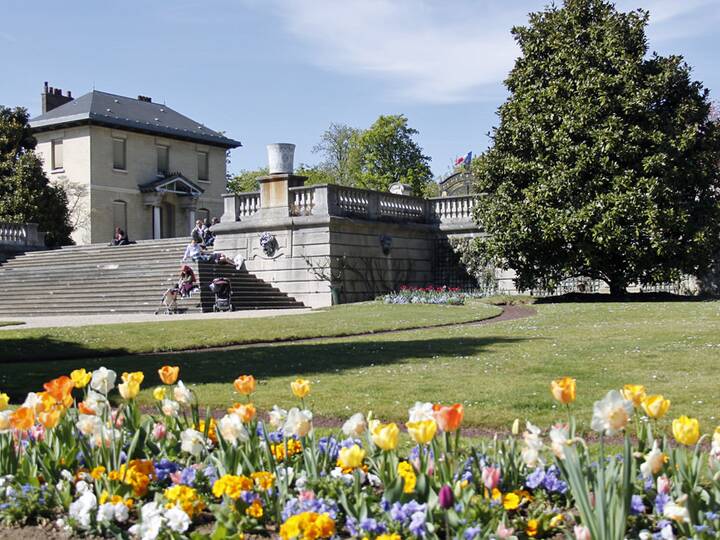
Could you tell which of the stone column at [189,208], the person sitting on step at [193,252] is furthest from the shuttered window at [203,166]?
the person sitting on step at [193,252]

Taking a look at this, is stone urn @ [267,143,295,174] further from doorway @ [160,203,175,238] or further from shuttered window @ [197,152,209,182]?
shuttered window @ [197,152,209,182]

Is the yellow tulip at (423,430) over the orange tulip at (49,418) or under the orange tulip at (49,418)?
over

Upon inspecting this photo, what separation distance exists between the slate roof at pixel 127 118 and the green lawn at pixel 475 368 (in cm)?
3450

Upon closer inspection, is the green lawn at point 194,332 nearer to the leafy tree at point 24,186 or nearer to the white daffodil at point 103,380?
the white daffodil at point 103,380

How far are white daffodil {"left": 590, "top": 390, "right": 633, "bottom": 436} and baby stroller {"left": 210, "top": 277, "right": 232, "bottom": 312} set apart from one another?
2170 cm

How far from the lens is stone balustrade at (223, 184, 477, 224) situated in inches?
1083

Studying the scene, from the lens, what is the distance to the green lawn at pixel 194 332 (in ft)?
44.1

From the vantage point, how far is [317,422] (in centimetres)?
721

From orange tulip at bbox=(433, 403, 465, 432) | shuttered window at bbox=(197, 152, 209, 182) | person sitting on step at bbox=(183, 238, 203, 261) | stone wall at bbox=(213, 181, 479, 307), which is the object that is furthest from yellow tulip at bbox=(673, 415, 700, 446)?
shuttered window at bbox=(197, 152, 209, 182)

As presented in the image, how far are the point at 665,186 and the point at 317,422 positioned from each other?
760 inches

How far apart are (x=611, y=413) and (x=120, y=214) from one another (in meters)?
46.1

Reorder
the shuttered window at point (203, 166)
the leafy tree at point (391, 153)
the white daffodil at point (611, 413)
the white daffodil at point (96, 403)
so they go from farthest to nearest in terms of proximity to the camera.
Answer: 1. the leafy tree at point (391, 153)
2. the shuttered window at point (203, 166)
3. the white daffodil at point (96, 403)
4. the white daffodil at point (611, 413)

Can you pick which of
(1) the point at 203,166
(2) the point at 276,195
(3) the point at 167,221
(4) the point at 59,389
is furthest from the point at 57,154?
(4) the point at 59,389

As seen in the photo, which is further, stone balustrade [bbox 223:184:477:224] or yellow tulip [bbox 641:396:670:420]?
stone balustrade [bbox 223:184:477:224]
